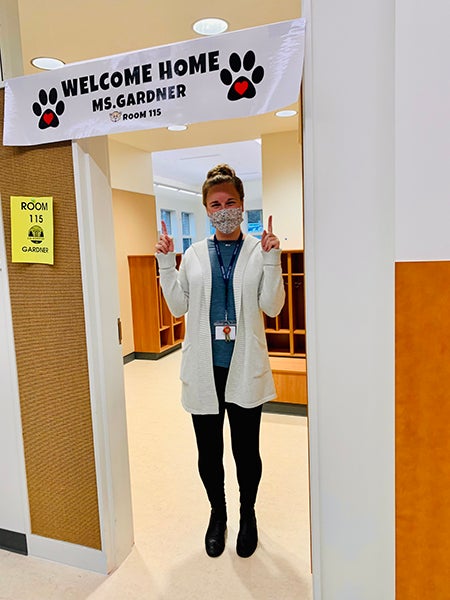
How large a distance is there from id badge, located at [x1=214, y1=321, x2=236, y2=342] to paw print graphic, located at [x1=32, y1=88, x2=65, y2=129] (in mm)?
969

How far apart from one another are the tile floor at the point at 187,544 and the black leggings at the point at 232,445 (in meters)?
0.25

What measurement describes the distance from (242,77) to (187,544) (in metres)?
1.97

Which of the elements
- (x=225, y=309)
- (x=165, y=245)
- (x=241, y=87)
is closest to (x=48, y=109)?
(x=165, y=245)

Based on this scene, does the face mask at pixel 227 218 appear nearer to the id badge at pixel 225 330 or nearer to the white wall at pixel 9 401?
the id badge at pixel 225 330

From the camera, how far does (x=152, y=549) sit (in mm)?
2018

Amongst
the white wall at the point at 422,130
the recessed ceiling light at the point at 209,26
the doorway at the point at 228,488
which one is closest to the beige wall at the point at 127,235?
the doorway at the point at 228,488

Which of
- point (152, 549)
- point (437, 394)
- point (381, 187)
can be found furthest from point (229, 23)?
point (152, 549)

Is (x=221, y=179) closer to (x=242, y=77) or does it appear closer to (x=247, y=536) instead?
(x=242, y=77)

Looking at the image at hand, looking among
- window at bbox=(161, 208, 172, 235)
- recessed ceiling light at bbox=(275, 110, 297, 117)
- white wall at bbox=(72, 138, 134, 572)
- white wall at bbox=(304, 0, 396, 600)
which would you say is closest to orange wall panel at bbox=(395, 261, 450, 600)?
white wall at bbox=(304, 0, 396, 600)

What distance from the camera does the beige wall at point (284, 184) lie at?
16.5ft

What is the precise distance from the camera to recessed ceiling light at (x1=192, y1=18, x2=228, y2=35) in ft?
8.67

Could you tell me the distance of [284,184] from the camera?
5129mm

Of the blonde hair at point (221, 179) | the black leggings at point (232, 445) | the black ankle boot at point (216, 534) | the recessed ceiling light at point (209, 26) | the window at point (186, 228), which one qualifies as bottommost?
the black ankle boot at point (216, 534)

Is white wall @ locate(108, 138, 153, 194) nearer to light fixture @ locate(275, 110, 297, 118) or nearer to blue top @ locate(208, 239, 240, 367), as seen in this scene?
light fixture @ locate(275, 110, 297, 118)
